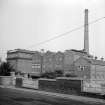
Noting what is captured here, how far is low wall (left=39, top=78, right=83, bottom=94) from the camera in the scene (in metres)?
19.9

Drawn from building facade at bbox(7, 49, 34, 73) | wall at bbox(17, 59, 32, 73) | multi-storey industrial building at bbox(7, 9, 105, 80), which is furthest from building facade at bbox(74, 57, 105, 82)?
building facade at bbox(7, 49, 34, 73)

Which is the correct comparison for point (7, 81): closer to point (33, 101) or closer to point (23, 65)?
point (33, 101)

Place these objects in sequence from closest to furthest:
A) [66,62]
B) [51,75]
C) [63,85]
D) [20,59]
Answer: [63,85] < [51,75] < [66,62] < [20,59]

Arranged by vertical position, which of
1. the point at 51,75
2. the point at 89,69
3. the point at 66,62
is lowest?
the point at 51,75

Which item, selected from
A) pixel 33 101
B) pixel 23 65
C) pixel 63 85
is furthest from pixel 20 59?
pixel 33 101

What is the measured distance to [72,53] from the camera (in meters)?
55.9

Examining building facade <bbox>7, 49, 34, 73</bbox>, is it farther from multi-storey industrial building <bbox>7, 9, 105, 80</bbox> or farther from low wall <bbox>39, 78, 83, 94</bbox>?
low wall <bbox>39, 78, 83, 94</bbox>

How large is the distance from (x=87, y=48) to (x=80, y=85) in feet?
144

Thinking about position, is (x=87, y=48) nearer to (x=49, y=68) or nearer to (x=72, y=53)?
(x=72, y=53)

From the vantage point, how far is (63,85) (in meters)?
21.6

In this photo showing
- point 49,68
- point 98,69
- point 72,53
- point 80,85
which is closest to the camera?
point 80,85

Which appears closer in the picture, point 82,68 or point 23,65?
point 82,68

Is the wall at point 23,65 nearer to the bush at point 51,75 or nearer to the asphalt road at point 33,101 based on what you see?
the bush at point 51,75

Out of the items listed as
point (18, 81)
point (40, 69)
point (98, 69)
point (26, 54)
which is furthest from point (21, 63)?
point (18, 81)
